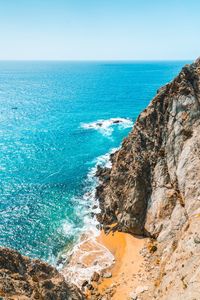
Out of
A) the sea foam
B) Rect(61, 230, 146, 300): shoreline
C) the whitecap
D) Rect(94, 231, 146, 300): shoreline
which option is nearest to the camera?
Rect(94, 231, 146, 300): shoreline

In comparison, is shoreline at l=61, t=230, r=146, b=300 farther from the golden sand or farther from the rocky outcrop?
the rocky outcrop

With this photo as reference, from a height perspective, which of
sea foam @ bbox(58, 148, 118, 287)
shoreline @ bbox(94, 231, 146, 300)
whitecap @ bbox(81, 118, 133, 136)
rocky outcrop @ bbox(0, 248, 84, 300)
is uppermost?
whitecap @ bbox(81, 118, 133, 136)

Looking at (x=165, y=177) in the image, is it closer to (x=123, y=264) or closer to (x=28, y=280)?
(x=123, y=264)

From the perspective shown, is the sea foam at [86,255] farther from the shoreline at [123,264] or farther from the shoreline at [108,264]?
the shoreline at [123,264]

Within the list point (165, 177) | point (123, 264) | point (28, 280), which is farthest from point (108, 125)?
point (28, 280)

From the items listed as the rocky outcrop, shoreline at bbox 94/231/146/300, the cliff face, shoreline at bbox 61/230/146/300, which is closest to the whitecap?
the cliff face

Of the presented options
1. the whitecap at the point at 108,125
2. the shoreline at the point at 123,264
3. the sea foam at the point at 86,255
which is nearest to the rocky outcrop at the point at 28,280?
the shoreline at the point at 123,264

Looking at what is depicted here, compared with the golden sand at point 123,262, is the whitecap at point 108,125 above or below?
above
